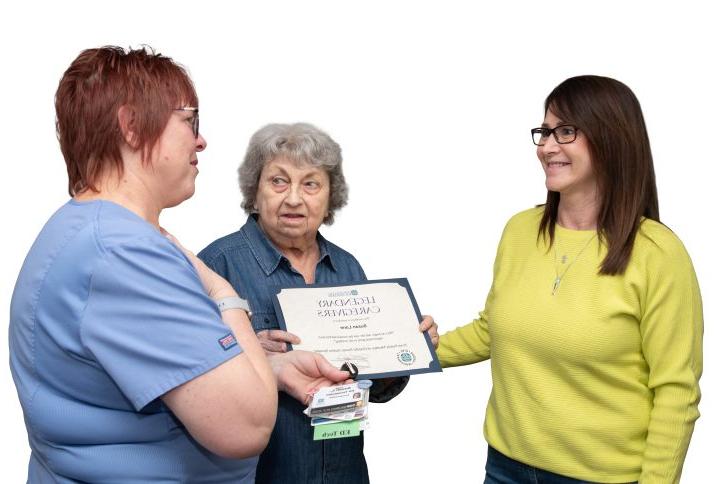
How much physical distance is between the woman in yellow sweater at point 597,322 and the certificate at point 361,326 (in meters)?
0.32

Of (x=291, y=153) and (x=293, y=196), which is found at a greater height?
(x=291, y=153)

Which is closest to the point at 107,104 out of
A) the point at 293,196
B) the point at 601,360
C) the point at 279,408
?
the point at 293,196

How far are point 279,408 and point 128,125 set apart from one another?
4.23 feet

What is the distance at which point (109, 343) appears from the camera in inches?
73.0

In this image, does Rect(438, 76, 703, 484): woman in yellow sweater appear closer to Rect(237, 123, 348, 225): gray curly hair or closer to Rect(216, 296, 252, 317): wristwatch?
Rect(237, 123, 348, 225): gray curly hair

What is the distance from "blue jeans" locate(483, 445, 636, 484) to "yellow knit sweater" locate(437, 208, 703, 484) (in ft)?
0.10

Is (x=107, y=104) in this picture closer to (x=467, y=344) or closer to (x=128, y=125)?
(x=128, y=125)

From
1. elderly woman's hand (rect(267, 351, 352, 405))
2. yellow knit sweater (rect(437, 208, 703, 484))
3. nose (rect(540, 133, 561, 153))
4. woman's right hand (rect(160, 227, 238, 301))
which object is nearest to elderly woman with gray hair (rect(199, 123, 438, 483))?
elderly woman's hand (rect(267, 351, 352, 405))

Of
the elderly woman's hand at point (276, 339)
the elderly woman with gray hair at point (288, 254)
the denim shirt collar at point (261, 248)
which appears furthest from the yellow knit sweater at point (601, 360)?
the denim shirt collar at point (261, 248)

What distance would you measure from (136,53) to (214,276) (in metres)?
0.64

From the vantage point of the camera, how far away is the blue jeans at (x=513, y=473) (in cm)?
274

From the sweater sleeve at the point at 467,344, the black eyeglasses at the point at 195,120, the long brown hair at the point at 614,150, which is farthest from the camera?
the sweater sleeve at the point at 467,344

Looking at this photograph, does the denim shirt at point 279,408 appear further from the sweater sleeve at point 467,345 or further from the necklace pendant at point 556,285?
the necklace pendant at point 556,285

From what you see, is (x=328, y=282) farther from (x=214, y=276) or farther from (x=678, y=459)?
(x=678, y=459)
